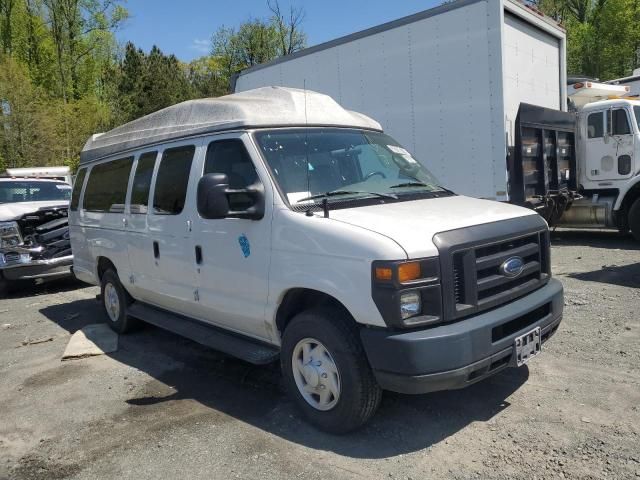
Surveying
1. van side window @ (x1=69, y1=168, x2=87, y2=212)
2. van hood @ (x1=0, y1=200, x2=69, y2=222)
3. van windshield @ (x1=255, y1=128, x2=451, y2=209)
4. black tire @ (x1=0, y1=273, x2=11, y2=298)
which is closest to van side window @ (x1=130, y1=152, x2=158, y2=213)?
van windshield @ (x1=255, y1=128, x2=451, y2=209)

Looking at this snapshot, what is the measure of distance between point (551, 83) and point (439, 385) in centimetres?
866

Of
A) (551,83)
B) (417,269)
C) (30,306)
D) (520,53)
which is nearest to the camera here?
(417,269)

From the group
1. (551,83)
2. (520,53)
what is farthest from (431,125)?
(551,83)

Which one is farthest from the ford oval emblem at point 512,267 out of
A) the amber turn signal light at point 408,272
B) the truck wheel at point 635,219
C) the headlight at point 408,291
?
the truck wheel at point 635,219

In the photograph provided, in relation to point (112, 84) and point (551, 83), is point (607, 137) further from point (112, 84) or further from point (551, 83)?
point (112, 84)

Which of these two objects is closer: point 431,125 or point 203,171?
point 203,171

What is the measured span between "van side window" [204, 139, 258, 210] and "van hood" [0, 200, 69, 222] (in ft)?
19.6

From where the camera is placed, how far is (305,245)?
3.47 m

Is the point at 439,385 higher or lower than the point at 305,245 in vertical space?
lower

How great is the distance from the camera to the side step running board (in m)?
3.96

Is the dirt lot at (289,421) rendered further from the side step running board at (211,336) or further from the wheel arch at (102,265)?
the wheel arch at (102,265)

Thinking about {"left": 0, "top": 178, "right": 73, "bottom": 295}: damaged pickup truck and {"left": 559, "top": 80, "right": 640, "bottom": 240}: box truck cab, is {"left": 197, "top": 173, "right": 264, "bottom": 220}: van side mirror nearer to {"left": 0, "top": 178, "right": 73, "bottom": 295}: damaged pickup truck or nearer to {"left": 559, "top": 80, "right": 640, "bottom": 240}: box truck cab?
{"left": 0, "top": 178, "right": 73, "bottom": 295}: damaged pickup truck

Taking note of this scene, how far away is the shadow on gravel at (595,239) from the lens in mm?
10000

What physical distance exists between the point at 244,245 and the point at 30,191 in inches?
317
